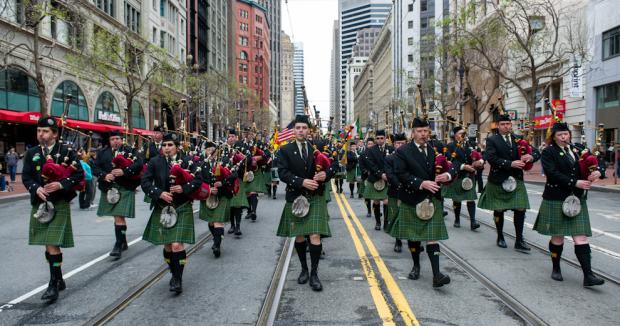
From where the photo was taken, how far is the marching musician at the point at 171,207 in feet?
18.6

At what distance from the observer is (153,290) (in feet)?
19.0

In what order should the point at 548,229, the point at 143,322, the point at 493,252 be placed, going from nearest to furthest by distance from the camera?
the point at 143,322, the point at 548,229, the point at 493,252

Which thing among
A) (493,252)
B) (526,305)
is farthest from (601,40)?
(526,305)

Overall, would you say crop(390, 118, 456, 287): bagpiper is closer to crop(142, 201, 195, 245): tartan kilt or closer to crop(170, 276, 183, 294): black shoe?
crop(142, 201, 195, 245): tartan kilt

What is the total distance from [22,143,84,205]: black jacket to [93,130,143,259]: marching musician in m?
1.94

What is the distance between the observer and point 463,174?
32.9 feet

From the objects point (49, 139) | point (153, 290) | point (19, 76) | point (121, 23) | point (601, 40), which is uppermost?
point (121, 23)

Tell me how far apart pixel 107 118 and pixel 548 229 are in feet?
113

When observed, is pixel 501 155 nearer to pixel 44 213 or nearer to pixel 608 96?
pixel 44 213

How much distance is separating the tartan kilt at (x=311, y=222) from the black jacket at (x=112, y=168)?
9.94 ft

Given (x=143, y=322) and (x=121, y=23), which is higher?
(x=121, y=23)

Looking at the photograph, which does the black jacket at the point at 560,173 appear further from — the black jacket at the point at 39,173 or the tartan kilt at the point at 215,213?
the black jacket at the point at 39,173

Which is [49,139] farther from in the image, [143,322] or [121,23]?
[121,23]

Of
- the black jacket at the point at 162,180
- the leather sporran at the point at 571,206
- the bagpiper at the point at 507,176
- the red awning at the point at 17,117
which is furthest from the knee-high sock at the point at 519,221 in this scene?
the red awning at the point at 17,117
